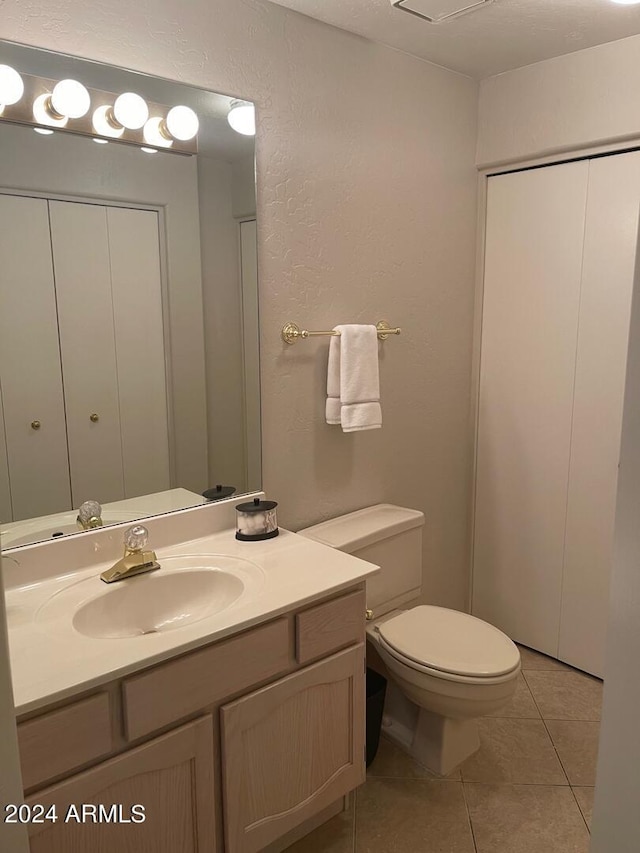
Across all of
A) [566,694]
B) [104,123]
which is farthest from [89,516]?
[566,694]

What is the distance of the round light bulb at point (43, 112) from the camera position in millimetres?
1555

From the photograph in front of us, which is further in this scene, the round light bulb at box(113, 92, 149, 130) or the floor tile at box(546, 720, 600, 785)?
the floor tile at box(546, 720, 600, 785)

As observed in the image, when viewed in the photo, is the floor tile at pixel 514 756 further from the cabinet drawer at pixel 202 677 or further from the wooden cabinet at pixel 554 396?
the cabinet drawer at pixel 202 677

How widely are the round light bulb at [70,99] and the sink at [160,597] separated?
3.86 ft

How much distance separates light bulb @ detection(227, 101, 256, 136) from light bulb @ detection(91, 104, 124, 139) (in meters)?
0.35

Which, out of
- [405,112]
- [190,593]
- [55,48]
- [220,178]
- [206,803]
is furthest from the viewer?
[405,112]

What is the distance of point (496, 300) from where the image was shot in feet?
8.93

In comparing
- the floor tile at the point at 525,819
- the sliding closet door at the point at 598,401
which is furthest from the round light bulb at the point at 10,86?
the floor tile at the point at 525,819

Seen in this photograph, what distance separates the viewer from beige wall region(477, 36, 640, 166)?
2217 millimetres

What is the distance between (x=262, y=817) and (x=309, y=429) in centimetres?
114

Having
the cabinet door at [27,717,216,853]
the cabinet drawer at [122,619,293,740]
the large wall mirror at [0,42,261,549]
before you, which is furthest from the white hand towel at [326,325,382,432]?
the cabinet door at [27,717,216,853]

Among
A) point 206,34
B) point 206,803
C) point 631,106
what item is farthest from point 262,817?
point 631,106

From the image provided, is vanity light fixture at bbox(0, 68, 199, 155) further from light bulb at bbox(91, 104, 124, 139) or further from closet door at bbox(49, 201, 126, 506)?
closet door at bbox(49, 201, 126, 506)

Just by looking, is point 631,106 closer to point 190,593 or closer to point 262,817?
point 190,593
